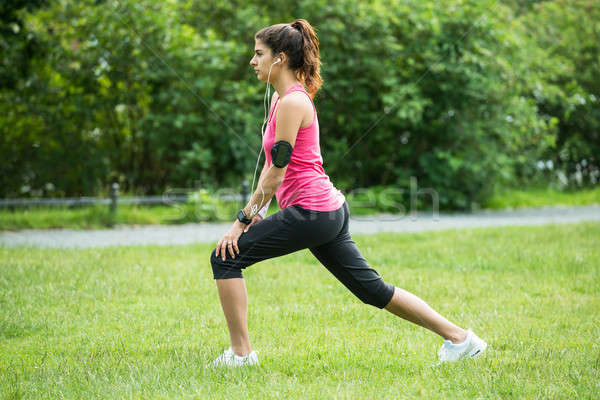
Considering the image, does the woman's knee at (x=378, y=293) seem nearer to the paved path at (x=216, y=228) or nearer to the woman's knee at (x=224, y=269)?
the woman's knee at (x=224, y=269)

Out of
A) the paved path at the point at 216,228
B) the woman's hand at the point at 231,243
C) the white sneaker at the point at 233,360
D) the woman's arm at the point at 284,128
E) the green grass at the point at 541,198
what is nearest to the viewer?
the woman's arm at the point at 284,128

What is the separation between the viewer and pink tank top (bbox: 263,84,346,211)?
379cm

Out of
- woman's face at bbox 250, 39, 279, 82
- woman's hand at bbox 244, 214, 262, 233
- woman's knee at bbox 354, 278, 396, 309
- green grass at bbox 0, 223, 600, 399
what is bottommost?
green grass at bbox 0, 223, 600, 399

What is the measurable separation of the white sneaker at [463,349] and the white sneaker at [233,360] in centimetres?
112

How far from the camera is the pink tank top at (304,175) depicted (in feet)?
12.4

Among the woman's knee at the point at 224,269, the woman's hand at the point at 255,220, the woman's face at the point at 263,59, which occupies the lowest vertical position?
the woman's knee at the point at 224,269

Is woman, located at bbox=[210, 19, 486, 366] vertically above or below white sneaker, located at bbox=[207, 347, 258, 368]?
above

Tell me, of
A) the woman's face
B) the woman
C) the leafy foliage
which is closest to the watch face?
the woman

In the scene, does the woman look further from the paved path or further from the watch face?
the paved path

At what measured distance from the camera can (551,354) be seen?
14.2 ft

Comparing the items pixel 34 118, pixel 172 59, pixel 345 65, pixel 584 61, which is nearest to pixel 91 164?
pixel 34 118

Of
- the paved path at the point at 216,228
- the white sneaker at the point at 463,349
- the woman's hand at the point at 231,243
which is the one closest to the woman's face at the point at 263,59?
the woman's hand at the point at 231,243

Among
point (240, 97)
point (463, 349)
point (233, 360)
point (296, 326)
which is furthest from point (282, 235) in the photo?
point (240, 97)

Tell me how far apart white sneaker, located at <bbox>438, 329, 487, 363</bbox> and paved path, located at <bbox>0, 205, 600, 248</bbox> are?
5.76 meters
